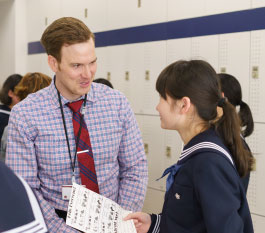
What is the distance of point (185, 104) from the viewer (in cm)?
133

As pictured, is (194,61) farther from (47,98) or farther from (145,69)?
(145,69)

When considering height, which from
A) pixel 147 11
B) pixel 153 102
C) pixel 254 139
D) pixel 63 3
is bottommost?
pixel 254 139

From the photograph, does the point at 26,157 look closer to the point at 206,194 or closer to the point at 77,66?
the point at 77,66

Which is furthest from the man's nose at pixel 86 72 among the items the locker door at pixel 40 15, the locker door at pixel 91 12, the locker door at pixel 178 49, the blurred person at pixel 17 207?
the locker door at pixel 40 15

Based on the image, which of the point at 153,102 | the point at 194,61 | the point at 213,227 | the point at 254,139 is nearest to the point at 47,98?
the point at 194,61

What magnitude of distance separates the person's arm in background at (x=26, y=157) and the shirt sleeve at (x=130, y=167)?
297 mm

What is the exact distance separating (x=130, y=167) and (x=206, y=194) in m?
0.63

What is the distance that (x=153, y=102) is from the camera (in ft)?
14.1

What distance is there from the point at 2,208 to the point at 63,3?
5.50 meters

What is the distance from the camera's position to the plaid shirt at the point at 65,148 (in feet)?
5.08

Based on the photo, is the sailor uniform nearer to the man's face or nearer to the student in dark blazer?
the student in dark blazer

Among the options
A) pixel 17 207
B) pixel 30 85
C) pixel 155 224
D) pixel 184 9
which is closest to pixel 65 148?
pixel 155 224

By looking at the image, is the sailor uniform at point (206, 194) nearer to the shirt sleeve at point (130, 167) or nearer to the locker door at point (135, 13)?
the shirt sleeve at point (130, 167)

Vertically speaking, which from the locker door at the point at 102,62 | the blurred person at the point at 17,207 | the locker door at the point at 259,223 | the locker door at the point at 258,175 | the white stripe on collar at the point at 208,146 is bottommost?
the locker door at the point at 259,223
